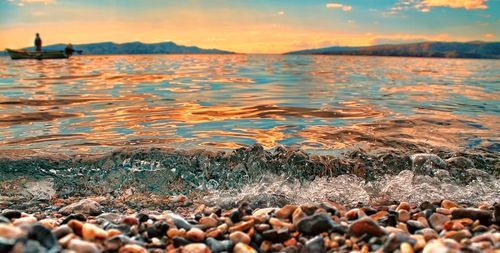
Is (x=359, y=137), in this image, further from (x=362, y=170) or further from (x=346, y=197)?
(x=346, y=197)

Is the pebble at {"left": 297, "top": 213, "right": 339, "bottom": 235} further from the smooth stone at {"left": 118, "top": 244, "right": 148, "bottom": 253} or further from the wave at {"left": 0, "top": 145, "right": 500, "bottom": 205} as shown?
the wave at {"left": 0, "top": 145, "right": 500, "bottom": 205}

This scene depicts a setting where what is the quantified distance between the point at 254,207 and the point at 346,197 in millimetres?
1175

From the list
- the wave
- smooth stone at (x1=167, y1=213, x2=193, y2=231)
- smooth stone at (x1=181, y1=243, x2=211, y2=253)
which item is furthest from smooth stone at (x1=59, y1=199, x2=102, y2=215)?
smooth stone at (x1=181, y1=243, x2=211, y2=253)

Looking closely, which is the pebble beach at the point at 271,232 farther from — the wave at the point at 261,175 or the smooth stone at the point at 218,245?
the wave at the point at 261,175

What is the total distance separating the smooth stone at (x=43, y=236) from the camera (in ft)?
10.4

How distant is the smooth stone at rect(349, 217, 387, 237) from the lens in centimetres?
368

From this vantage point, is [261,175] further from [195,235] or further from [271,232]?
[195,235]

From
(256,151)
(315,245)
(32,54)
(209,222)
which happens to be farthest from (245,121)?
(32,54)

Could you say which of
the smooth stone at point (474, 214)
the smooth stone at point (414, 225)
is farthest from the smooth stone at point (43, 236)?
the smooth stone at point (474, 214)

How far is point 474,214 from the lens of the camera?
13.8ft

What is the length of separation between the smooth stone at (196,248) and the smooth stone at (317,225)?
2.75ft

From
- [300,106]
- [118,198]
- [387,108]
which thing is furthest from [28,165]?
[387,108]

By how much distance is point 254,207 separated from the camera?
5613 millimetres

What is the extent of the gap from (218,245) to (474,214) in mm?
2247
